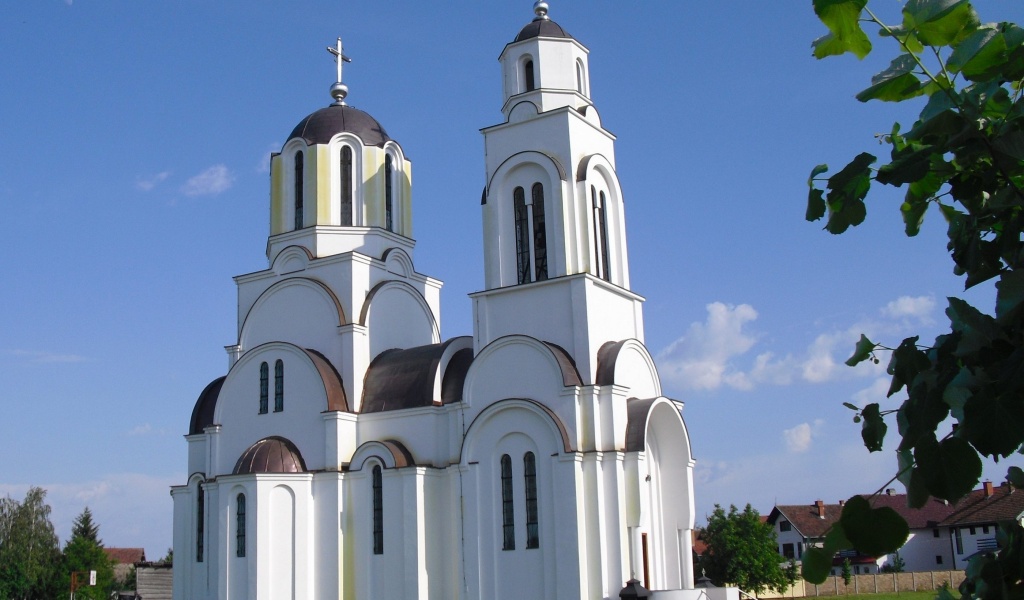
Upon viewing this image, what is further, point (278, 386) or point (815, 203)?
point (278, 386)

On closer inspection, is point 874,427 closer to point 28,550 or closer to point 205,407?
point 205,407

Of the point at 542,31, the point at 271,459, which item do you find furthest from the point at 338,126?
the point at 271,459

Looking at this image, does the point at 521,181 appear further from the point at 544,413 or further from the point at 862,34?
the point at 862,34

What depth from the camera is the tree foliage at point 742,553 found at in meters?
31.4

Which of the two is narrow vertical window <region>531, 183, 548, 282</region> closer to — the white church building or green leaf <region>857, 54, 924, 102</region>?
the white church building

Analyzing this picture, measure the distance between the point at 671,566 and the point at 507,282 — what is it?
654cm

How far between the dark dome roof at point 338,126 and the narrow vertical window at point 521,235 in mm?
5304

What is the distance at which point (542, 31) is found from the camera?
21703 mm

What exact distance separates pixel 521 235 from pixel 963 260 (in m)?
18.5

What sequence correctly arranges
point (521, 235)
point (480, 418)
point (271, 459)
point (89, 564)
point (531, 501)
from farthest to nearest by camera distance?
point (89, 564), point (271, 459), point (521, 235), point (480, 418), point (531, 501)

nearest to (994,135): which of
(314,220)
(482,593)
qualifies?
(482,593)

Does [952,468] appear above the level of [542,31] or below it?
below

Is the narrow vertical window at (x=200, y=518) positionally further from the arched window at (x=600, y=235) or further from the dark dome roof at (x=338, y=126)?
the arched window at (x=600, y=235)

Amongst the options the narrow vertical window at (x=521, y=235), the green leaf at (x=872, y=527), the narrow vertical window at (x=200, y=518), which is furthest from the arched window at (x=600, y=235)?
the green leaf at (x=872, y=527)
